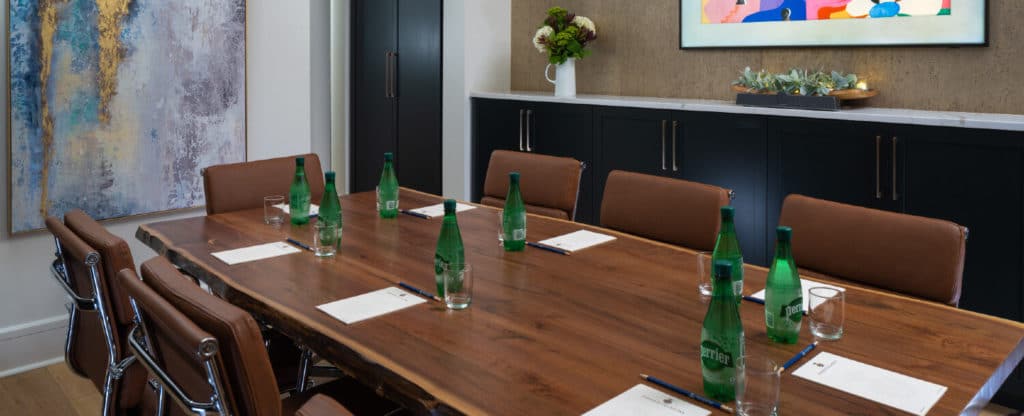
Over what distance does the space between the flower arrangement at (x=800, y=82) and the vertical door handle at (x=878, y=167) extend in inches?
15.3

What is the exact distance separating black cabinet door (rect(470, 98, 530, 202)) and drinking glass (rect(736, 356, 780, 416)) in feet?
12.8

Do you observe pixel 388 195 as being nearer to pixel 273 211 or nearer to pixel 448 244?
pixel 273 211

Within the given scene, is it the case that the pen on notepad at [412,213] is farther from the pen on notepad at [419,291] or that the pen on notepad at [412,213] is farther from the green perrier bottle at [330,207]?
the pen on notepad at [419,291]

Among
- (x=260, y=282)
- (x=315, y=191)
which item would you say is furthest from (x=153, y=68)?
→ (x=260, y=282)

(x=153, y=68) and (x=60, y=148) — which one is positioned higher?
(x=153, y=68)

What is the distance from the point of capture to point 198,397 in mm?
1612

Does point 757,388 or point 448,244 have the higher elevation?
point 448,244

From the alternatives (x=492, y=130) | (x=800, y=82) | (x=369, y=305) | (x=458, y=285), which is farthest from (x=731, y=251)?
(x=492, y=130)

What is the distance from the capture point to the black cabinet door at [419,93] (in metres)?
5.74

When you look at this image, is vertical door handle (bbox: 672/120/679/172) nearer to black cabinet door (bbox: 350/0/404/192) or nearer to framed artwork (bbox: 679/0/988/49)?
framed artwork (bbox: 679/0/988/49)

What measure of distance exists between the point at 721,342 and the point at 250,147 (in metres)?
3.51

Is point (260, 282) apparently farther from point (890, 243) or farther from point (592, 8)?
point (592, 8)

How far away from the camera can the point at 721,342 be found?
1460 mm

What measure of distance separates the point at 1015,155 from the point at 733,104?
4.46 feet
